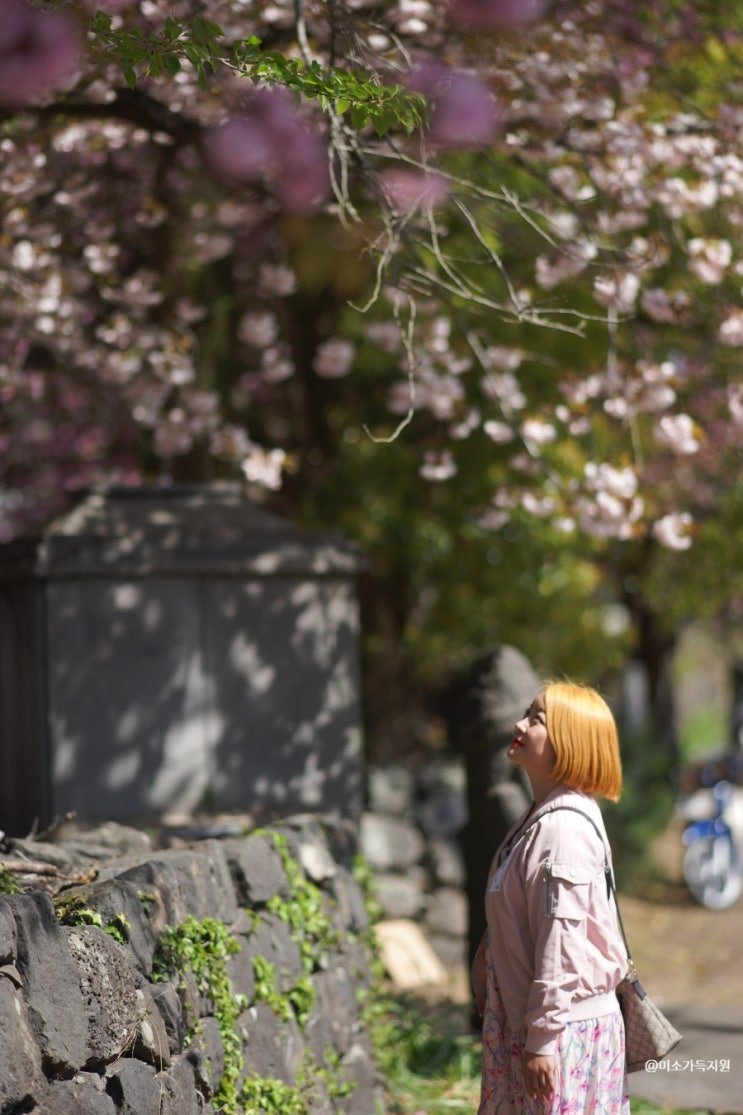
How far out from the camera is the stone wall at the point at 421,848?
914 centimetres

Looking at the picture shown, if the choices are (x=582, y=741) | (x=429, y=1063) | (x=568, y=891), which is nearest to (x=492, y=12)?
(x=582, y=741)

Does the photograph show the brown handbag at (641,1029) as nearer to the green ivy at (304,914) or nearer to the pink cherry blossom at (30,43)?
the green ivy at (304,914)

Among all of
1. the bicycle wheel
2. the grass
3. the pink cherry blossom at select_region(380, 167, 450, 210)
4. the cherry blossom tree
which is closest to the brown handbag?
the grass

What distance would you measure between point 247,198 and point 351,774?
3.25m

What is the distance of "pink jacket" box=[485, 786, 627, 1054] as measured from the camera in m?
3.19

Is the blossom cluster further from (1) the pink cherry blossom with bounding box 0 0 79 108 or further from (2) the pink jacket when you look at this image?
(2) the pink jacket

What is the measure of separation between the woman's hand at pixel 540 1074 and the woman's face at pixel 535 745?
0.66 meters

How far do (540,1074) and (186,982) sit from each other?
1023mm

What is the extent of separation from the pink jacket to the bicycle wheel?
27.4 ft

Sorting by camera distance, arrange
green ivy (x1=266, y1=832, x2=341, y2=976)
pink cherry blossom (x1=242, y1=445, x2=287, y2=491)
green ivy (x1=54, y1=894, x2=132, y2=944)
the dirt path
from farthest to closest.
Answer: the dirt path → pink cherry blossom (x1=242, y1=445, x2=287, y2=491) → green ivy (x1=266, y1=832, x2=341, y2=976) → green ivy (x1=54, y1=894, x2=132, y2=944)

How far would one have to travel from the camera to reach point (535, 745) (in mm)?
3453

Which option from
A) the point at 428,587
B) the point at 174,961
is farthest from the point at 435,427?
the point at 174,961

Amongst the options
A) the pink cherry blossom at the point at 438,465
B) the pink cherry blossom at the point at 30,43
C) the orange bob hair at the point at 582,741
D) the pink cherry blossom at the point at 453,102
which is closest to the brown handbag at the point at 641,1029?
the orange bob hair at the point at 582,741

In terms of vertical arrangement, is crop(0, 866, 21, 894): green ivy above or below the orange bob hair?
below
